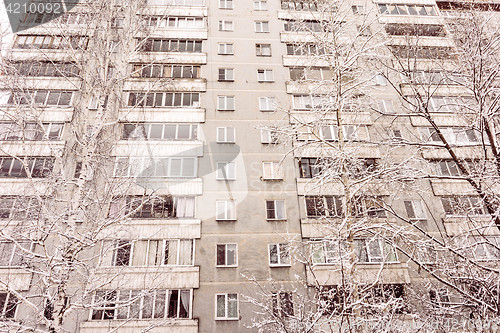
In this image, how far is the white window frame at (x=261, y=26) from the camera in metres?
23.2

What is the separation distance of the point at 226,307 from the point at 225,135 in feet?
35.1

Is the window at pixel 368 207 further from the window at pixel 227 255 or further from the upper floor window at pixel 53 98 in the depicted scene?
the upper floor window at pixel 53 98

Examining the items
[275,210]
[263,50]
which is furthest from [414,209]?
[263,50]

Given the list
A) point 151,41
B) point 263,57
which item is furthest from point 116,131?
point 263,57

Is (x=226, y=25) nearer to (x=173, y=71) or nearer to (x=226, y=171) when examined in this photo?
(x=173, y=71)

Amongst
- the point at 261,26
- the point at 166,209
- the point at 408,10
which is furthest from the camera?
the point at 408,10

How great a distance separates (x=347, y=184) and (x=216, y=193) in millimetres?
11081

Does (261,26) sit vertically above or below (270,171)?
above

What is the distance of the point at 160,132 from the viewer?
19125 mm

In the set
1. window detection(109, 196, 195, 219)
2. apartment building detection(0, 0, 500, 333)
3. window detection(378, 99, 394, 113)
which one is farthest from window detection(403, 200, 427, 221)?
window detection(109, 196, 195, 219)

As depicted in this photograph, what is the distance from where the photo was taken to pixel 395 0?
25.1 m

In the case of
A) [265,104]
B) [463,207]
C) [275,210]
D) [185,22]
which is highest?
[185,22]

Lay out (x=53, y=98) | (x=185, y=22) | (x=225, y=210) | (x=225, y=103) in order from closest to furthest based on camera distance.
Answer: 1. (x=225, y=210)
2. (x=53, y=98)
3. (x=225, y=103)
4. (x=185, y=22)

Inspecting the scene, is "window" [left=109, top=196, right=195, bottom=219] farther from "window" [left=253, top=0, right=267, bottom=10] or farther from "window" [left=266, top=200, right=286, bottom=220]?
"window" [left=253, top=0, right=267, bottom=10]
